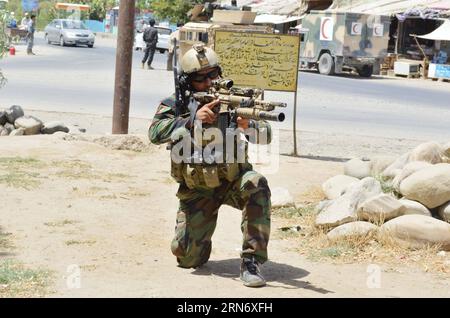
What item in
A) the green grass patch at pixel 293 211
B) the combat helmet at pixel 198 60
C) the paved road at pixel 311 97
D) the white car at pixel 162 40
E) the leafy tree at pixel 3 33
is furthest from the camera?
the white car at pixel 162 40

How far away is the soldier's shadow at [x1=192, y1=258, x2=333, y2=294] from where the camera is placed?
16.9 feet

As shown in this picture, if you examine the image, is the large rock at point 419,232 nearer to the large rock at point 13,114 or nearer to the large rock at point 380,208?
the large rock at point 380,208

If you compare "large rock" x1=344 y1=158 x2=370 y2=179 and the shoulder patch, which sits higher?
the shoulder patch

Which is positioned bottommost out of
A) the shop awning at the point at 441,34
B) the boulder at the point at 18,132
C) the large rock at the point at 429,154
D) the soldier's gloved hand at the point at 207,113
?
the boulder at the point at 18,132

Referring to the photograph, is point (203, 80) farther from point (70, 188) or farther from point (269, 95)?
point (269, 95)

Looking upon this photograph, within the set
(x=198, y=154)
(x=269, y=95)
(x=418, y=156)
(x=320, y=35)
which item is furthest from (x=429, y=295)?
(x=320, y=35)

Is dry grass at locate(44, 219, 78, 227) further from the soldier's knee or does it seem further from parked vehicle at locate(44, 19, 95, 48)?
parked vehicle at locate(44, 19, 95, 48)

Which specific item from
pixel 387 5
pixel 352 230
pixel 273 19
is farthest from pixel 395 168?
pixel 273 19

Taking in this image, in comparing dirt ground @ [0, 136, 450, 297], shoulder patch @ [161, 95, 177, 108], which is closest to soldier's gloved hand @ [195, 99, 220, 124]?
shoulder patch @ [161, 95, 177, 108]

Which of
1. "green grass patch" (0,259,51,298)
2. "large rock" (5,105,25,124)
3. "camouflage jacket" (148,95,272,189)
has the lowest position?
"green grass patch" (0,259,51,298)

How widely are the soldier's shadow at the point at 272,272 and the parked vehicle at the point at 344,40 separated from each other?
23.9 meters

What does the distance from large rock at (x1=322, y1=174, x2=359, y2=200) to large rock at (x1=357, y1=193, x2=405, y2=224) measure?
1.14 m

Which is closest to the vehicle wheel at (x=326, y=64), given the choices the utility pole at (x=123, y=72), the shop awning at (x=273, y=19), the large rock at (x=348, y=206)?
the shop awning at (x=273, y=19)

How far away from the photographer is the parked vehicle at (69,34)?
4241 centimetres
